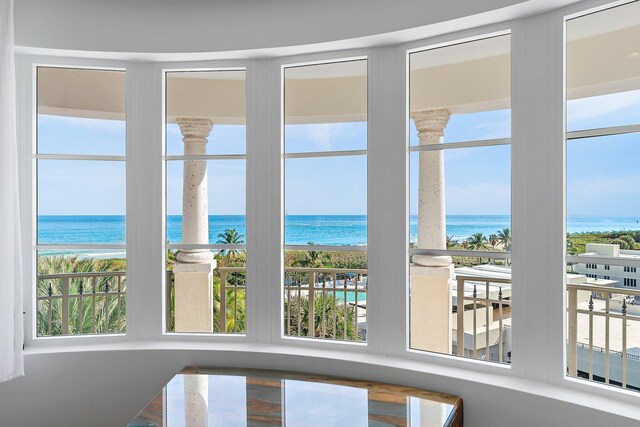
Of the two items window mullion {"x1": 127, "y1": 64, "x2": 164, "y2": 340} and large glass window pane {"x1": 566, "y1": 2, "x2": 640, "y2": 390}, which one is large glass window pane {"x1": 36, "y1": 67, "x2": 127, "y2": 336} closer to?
window mullion {"x1": 127, "y1": 64, "x2": 164, "y2": 340}

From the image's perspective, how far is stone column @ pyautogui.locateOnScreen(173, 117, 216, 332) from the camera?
2473 mm

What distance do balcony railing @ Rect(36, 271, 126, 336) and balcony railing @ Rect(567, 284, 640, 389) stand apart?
214cm

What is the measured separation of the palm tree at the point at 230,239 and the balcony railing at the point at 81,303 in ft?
1.79

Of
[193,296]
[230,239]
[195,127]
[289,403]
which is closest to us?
[289,403]

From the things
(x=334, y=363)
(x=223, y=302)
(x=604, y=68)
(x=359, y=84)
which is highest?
(x=359, y=84)

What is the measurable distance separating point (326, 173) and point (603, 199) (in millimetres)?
1188

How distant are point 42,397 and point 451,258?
2052 mm

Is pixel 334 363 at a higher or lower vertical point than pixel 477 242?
lower

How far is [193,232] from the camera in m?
2.48

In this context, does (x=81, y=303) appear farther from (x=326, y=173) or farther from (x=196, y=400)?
(x=326, y=173)

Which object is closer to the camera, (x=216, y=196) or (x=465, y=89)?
(x=465, y=89)

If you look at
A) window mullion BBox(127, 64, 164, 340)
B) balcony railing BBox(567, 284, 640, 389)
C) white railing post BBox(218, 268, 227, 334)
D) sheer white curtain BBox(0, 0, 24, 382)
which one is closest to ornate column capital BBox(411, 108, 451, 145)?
balcony railing BBox(567, 284, 640, 389)

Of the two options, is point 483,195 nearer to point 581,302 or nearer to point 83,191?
point 581,302

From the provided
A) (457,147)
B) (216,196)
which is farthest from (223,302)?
(457,147)
